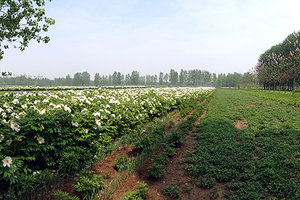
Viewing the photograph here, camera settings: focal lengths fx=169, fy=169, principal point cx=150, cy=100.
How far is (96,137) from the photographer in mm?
3945

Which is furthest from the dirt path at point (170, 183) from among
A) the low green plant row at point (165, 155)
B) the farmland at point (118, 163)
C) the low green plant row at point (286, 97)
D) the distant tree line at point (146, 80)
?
the distant tree line at point (146, 80)

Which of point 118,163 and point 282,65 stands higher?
point 282,65

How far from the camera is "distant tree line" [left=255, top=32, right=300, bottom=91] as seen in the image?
22614 mm

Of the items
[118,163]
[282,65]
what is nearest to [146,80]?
[282,65]

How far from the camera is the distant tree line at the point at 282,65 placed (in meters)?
22.6

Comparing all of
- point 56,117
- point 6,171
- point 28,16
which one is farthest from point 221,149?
point 28,16

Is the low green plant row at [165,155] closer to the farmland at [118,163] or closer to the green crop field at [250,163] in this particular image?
the farmland at [118,163]

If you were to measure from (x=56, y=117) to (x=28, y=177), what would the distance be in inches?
40.8

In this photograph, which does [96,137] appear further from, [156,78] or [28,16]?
[156,78]

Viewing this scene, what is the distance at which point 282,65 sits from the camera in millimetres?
27328

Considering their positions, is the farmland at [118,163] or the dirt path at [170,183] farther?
the dirt path at [170,183]

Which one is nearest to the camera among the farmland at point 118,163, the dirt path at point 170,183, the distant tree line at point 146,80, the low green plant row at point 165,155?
the farmland at point 118,163

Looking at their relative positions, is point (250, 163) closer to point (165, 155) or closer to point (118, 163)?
point (165, 155)

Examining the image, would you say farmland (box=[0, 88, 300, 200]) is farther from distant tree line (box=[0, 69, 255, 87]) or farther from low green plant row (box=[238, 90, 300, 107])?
distant tree line (box=[0, 69, 255, 87])
